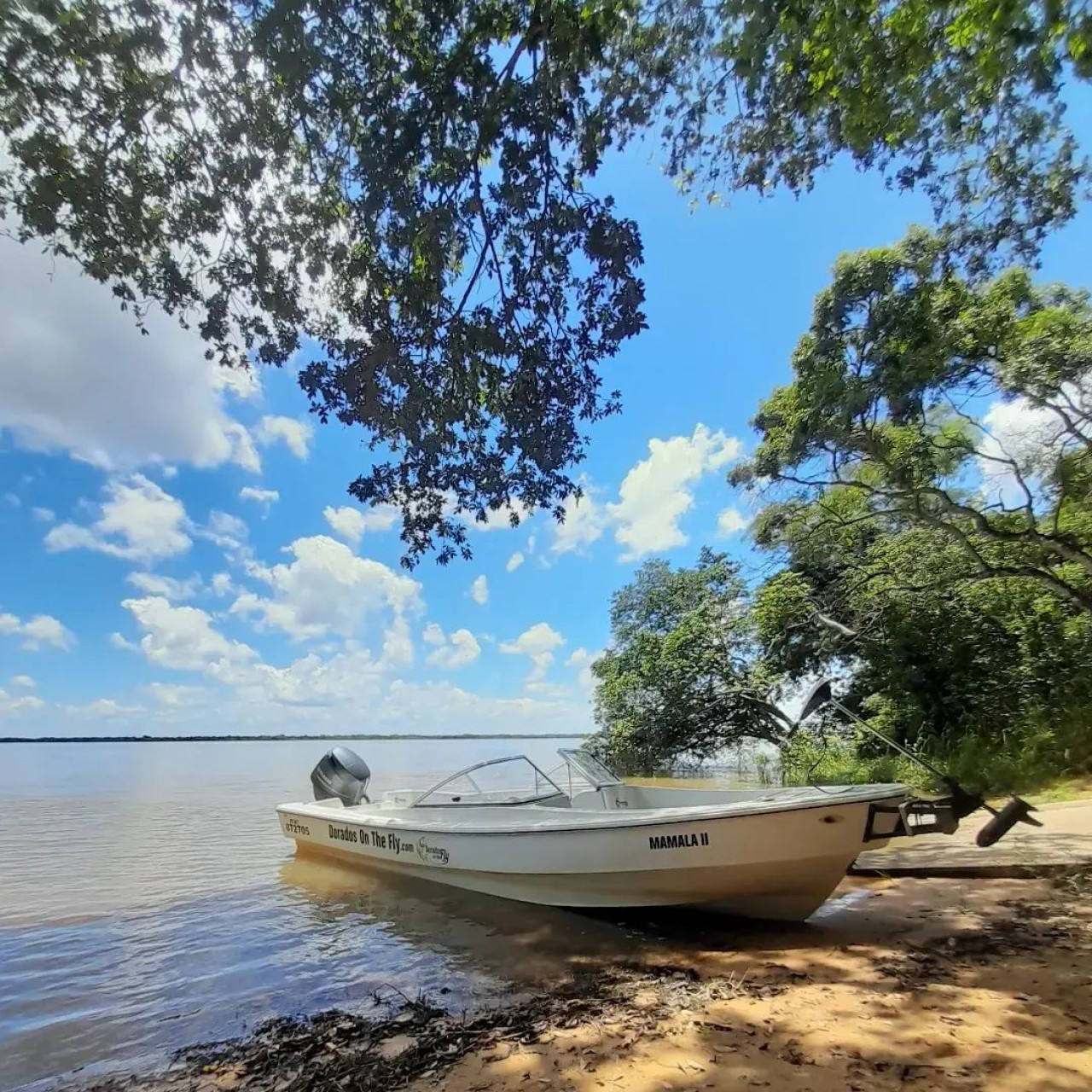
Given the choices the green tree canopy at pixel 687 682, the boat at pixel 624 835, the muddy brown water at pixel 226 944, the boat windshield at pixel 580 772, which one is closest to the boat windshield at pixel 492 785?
the boat at pixel 624 835

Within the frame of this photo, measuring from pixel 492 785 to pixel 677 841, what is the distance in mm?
3387

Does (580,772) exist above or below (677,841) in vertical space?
above

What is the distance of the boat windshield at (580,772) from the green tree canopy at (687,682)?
13.1 m

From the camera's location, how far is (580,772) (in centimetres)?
814

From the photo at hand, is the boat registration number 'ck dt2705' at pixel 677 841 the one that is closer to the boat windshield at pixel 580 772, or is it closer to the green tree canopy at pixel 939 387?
the boat windshield at pixel 580 772

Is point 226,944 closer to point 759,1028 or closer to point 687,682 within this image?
point 759,1028

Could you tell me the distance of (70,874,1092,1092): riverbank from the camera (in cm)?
307

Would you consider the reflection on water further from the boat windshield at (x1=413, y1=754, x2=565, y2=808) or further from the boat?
the boat windshield at (x1=413, y1=754, x2=565, y2=808)

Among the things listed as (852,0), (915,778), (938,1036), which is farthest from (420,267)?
(915,778)

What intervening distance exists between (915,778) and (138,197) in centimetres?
1498

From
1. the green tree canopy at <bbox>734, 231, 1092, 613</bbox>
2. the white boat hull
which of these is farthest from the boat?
the green tree canopy at <bbox>734, 231, 1092, 613</bbox>

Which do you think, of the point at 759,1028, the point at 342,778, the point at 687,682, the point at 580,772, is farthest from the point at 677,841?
the point at 687,682

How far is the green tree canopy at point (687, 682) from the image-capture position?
20.8m

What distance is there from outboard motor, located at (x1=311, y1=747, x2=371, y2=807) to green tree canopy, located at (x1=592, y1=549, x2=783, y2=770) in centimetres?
1246
